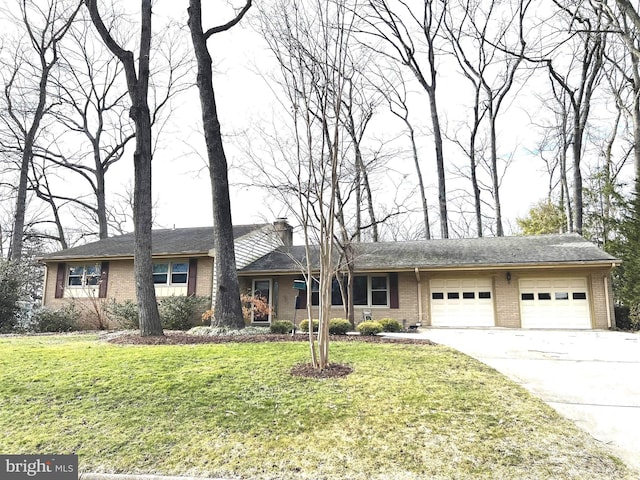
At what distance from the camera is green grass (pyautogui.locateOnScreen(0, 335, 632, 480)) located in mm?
3236

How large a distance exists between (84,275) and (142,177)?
8247 millimetres

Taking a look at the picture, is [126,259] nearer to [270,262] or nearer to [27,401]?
[270,262]

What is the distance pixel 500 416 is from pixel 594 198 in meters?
22.3

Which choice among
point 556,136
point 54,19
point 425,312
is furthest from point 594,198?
point 54,19

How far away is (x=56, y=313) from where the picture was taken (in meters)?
14.1

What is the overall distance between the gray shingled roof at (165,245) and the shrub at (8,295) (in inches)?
95.2

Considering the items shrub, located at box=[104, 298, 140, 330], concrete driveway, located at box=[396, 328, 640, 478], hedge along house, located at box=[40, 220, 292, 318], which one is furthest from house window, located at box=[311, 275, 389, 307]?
shrub, located at box=[104, 298, 140, 330]

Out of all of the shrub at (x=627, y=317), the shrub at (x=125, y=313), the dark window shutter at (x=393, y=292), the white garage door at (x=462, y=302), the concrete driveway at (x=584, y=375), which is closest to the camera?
the concrete driveway at (x=584, y=375)

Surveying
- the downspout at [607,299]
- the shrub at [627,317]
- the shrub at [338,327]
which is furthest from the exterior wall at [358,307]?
the shrub at [627,317]

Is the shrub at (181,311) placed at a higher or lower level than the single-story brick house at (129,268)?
lower

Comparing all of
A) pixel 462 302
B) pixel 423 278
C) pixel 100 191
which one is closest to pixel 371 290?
pixel 423 278

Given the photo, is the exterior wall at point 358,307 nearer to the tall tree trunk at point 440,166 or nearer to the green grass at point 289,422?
the tall tree trunk at point 440,166

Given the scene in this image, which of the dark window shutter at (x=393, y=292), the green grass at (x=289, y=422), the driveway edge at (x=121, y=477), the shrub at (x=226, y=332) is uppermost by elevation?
the dark window shutter at (x=393, y=292)

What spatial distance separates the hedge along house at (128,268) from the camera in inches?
592
